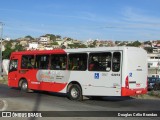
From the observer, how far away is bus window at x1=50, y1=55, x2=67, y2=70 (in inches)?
759

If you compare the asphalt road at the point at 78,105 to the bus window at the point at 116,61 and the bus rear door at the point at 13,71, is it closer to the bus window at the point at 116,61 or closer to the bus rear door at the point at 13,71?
the bus window at the point at 116,61

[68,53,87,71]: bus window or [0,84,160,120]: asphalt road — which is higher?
[68,53,87,71]: bus window

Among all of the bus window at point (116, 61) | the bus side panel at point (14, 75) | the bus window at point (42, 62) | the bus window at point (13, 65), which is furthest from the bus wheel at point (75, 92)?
the bus window at point (13, 65)

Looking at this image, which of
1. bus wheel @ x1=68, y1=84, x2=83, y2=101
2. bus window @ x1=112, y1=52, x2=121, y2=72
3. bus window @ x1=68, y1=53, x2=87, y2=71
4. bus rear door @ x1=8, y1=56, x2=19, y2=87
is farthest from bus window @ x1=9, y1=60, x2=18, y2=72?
bus window @ x1=112, y1=52, x2=121, y2=72

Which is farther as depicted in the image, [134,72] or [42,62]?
[42,62]

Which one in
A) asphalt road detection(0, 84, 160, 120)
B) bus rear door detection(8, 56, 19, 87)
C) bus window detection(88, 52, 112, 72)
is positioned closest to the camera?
asphalt road detection(0, 84, 160, 120)

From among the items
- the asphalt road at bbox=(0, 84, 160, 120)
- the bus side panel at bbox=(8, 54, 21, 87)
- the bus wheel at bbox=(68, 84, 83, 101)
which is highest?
the bus side panel at bbox=(8, 54, 21, 87)

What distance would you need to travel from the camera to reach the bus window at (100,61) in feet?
55.3

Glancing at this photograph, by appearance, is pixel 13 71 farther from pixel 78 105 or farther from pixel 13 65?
pixel 78 105

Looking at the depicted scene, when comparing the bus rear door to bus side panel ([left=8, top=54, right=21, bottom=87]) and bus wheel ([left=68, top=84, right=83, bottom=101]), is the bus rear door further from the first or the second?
bus wheel ([left=68, top=84, right=83, bottom=101])

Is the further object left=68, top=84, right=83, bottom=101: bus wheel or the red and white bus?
left=68, top=84, right=83, bottom=101: bus wheel

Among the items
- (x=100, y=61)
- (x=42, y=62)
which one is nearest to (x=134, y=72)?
(x=100, y=61)

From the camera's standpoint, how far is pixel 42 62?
2092 centimetres

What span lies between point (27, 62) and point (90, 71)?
5947mm
